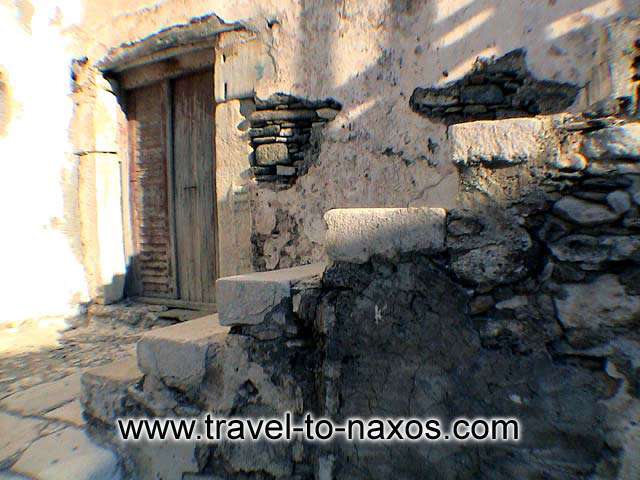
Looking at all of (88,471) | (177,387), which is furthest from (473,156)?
(88,471)

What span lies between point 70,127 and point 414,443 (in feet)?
11.9

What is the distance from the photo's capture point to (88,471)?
144 cm

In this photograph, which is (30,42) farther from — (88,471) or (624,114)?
(624,114)

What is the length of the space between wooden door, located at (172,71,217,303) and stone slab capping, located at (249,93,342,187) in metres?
0.69

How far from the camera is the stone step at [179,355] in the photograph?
1.46m

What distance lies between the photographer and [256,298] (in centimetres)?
142

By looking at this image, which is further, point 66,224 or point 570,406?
point 66,224

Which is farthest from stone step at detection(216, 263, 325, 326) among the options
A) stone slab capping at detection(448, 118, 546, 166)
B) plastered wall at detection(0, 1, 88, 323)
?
plastered wall at detection(0, 1, 88, 323)

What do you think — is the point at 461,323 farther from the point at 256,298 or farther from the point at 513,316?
the point at 256,298

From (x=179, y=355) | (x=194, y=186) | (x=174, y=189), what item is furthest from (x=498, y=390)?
(x=174, y=189)

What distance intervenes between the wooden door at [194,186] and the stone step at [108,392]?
152 cm

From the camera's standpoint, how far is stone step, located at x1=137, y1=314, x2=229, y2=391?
1458 millimetres

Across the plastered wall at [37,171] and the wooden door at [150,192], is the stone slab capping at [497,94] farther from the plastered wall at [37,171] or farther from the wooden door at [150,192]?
the plastered wall at [37,171]

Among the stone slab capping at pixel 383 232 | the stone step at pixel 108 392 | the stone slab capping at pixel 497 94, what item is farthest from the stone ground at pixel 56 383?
the stone slab capping at pixel 497 94
